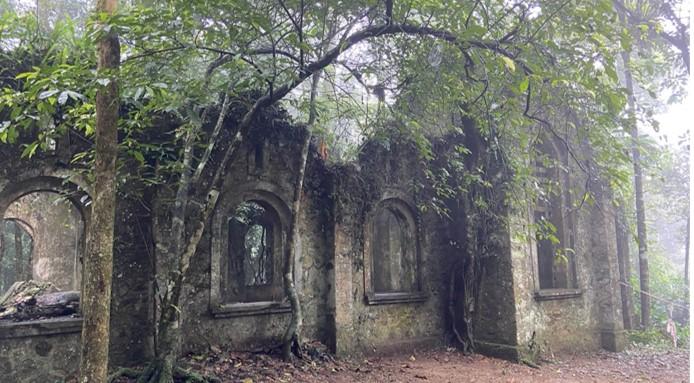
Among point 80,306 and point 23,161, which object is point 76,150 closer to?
point 23,161

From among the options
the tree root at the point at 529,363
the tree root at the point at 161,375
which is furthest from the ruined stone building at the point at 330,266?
the tree root at the point at 161,375

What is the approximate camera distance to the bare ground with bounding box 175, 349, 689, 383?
646 centimetres

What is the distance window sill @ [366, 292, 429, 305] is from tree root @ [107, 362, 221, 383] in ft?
11.1

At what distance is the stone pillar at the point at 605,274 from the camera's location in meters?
10.8

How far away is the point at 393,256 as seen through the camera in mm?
10898

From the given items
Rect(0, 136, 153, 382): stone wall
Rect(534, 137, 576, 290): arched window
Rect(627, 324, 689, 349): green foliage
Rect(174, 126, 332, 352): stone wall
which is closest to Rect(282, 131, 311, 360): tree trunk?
Rect(174, 126, 332, 352): stone wall

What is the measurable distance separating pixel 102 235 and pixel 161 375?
2395mm

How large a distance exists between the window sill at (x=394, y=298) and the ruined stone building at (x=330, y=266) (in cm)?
4

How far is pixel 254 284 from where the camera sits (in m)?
11.4

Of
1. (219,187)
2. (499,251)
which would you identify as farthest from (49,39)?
(499,251)

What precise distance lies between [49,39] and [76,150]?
4.92 ft

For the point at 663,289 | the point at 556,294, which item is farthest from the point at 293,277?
the point at 663,289

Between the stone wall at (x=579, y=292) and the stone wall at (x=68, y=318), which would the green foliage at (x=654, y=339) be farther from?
the stone wall at (x=68, y=318)

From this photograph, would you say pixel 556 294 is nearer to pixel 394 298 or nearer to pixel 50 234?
pixel 394 298
